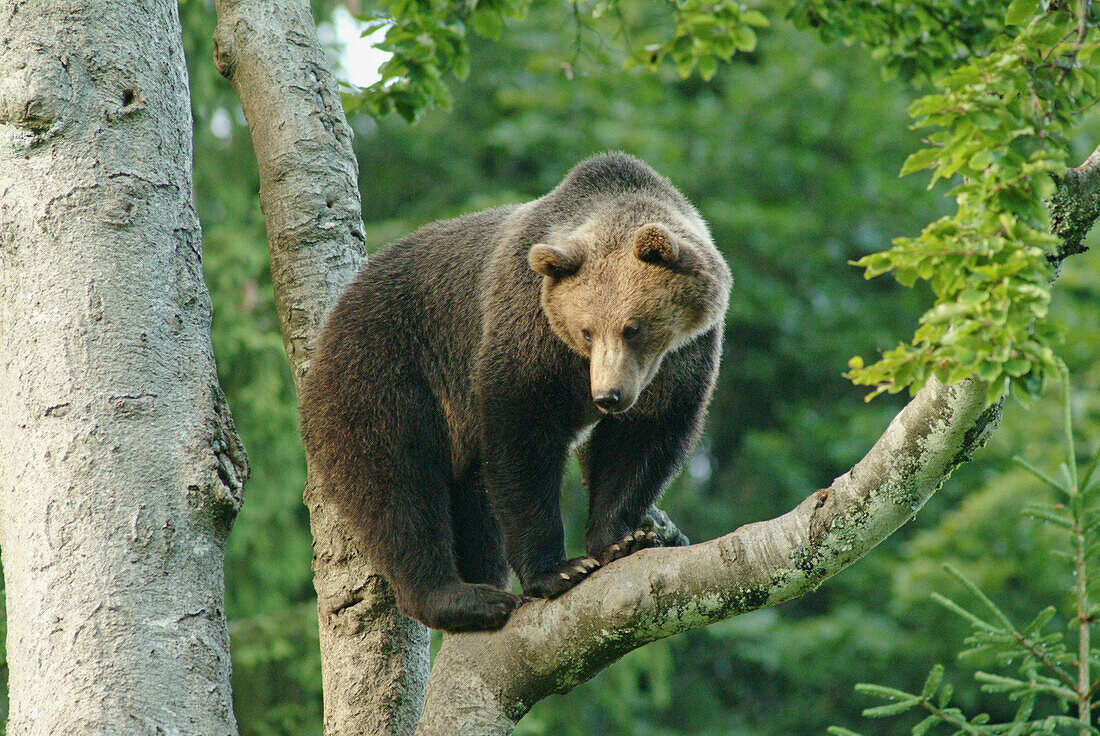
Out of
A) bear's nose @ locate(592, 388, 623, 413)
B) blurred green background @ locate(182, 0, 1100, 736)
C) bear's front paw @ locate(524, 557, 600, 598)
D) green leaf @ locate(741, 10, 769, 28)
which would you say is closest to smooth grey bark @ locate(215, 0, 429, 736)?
bear's front paw @ locate(524, 557, 600, 598)

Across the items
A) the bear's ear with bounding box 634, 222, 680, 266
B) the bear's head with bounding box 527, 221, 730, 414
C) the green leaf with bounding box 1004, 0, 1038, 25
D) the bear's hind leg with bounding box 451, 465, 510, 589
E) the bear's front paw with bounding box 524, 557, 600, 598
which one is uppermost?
the green leaf with bounding box 1004, 0, 1038, 25

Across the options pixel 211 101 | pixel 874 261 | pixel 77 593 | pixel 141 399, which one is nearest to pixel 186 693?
pixel 77 593

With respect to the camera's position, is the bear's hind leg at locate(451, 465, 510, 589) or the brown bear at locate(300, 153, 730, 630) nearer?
the brown bear at locate(300, 153, 730, 630)

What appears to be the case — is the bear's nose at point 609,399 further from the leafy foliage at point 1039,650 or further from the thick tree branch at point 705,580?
the leafy foliage at point 1039,650

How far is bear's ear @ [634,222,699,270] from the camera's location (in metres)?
4.25

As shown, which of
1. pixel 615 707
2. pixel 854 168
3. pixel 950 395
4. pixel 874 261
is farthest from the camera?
pixel 854 168

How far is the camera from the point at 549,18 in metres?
15.7

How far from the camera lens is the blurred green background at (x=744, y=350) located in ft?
33.4

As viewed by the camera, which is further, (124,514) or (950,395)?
(124,514)

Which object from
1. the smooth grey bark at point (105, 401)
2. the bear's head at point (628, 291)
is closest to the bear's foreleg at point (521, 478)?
the bear's head at point (628, 291)

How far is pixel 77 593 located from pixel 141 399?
609 millimetres

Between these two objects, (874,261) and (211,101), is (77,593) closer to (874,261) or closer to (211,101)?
(874,261)

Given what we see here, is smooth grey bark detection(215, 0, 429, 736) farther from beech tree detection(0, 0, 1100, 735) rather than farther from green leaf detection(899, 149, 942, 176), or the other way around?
green leaf detection(899, 149, 942, 176)

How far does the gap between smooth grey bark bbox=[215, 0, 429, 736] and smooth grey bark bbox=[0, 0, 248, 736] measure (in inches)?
40.4
